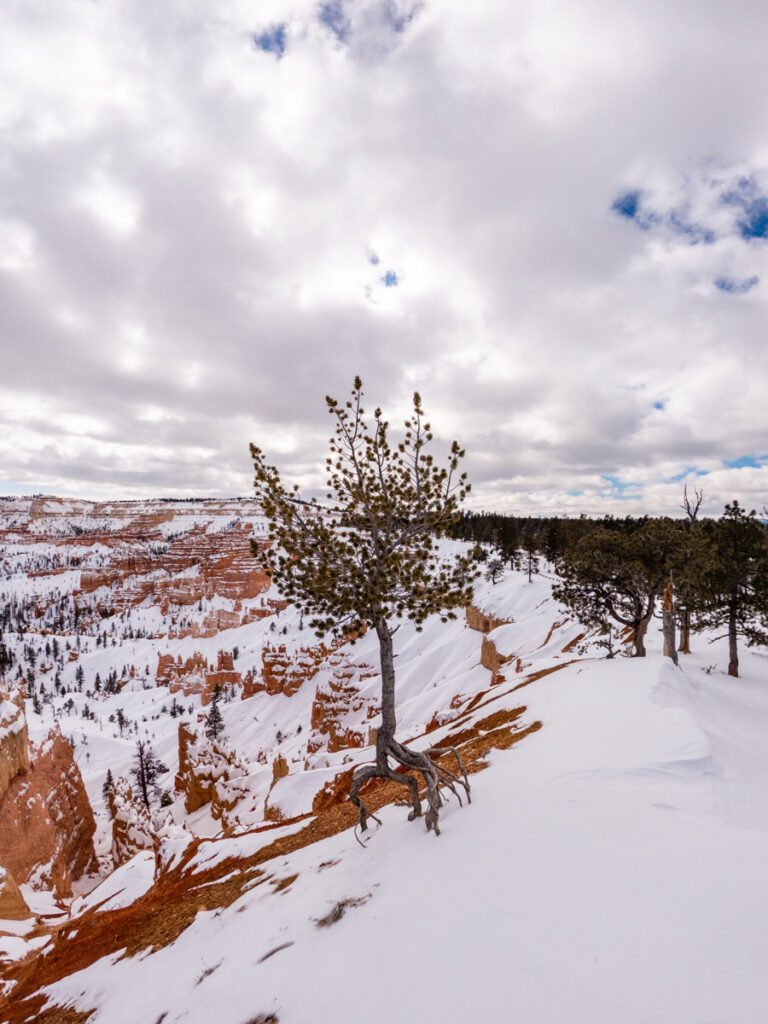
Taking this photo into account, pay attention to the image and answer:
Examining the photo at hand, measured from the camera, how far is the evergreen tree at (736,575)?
20172 mm

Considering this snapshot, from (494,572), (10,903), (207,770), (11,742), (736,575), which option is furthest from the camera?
(494,572)

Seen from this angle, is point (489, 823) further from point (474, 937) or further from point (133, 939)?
point (133, 939)

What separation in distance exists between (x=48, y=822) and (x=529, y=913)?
3512 centimetres

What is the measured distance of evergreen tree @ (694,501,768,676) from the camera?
20172mm

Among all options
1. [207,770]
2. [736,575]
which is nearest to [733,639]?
[736,575]

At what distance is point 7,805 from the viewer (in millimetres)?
24438

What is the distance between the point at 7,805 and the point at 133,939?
23.7 metres

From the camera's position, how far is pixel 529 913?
4320 millimetres

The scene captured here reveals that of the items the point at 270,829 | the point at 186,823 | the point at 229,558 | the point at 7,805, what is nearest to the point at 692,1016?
the point at 270,829

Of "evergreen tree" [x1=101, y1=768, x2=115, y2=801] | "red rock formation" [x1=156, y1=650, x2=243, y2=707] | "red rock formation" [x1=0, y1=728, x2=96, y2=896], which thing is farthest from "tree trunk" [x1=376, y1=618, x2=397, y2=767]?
"red rock formation" [x1=156, y1=650, x2=243, y2=707]

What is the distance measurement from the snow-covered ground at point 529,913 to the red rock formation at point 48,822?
23.2m

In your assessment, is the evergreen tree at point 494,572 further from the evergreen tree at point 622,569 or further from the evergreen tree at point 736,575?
the evergreen tree at point 622,569

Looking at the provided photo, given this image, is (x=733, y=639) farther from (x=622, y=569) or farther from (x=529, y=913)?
(x=529, y=913)

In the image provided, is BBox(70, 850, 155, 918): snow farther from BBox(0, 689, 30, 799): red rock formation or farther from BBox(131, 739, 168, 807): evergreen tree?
BBox(131, 739, 168, 807): evergreen tree
